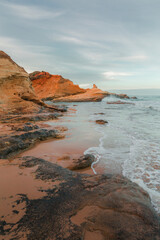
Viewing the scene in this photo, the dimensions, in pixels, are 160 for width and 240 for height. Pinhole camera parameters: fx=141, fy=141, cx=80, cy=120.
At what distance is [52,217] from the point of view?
122cm

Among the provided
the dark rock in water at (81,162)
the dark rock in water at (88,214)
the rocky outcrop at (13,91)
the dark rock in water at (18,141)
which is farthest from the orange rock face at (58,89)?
the dark rock in water at (88,214)

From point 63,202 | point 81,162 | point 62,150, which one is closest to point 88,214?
point 63,202

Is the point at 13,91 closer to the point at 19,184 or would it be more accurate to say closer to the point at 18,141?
the point at 18,141

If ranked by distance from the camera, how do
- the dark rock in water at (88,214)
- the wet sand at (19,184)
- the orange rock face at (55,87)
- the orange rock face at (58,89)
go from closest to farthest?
the dark rock in water at (88,214)
the wet sand at (19,184)
the orange rock face at (58,89)
the orange rock face at (55,87)

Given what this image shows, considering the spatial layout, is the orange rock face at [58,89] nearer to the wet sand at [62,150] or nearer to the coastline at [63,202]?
the wet sand at [62,150]

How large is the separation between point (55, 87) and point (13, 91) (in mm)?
30349

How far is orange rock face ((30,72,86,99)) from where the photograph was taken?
129 ft

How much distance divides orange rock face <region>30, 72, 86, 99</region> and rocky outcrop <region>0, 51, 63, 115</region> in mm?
27590

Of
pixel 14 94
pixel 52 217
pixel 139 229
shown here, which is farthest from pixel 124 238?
pixel 14 94

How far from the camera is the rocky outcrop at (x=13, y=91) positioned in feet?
32.6

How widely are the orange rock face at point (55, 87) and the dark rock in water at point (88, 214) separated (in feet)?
126

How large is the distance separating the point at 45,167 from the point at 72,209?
1.01 m

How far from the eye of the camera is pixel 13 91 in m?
10.7

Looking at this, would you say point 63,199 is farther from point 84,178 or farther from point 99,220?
point 84,178
